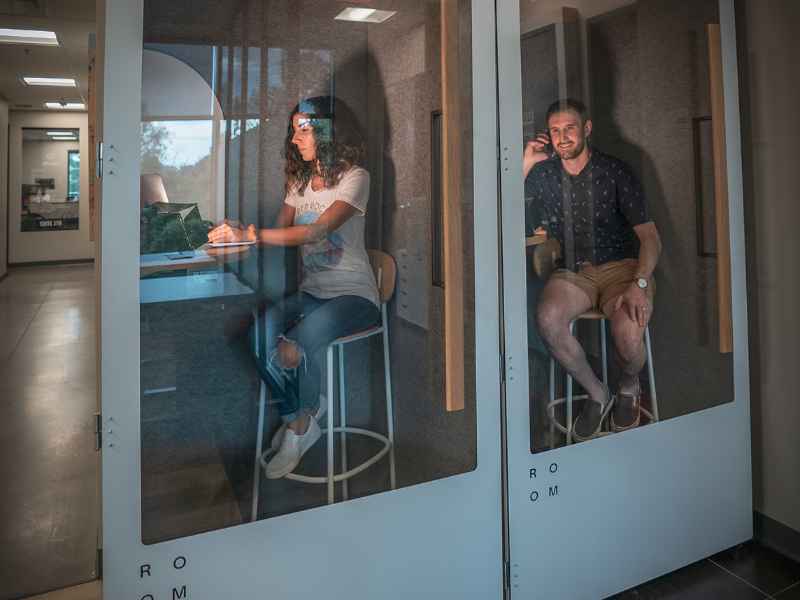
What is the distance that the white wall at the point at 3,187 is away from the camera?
10664mm

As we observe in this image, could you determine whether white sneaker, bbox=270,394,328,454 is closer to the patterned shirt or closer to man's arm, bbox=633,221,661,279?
the patterned shirt

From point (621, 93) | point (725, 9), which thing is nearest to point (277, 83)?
point (621, 93)

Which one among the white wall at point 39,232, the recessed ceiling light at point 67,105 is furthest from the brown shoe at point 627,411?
the white wall at point 39,232

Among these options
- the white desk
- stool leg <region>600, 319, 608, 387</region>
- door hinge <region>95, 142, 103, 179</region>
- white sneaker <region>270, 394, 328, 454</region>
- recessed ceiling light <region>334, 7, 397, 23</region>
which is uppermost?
recessed ceiling light <region>334, 7, 397, 23</region>

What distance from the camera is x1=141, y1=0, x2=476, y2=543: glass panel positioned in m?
1.41

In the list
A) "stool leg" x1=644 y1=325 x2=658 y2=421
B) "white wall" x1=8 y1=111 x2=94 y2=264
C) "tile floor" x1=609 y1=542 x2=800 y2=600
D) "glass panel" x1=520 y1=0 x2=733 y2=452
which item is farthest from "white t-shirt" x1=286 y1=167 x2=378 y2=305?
"white wall" x1=8 y1=111 x2=94 y2=264

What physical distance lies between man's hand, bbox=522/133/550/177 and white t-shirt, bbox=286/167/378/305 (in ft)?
1.69

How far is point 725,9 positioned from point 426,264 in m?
1.63

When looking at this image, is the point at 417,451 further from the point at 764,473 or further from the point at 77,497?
the point at 77,497

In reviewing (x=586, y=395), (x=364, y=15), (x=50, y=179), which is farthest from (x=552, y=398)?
(x=50, y=179)

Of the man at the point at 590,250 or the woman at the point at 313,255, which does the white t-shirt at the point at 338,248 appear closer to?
the woman at the point at 313,255

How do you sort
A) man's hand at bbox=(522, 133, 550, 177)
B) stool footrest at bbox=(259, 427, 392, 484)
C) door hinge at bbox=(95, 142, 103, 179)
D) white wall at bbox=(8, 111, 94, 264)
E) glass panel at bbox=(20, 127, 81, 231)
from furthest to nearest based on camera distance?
glass panel at bbox=(20, 127, 81, 231) < white wall at bbox=(8, 111, 94, 264) < man's hand at bbox=(522, 133, 550, 177) < stool footrest at bbox=(259, 427, 392, 484) < door hinge at bbox=(95, 142, 103, 179)

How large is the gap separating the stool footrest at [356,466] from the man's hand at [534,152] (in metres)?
0.92

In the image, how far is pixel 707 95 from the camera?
2230 millimetres
